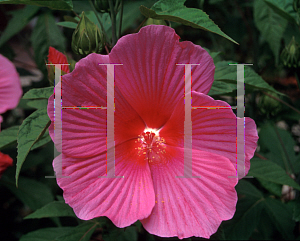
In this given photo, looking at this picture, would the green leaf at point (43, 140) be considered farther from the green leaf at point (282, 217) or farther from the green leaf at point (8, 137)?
the green leaf at point (282, 217)

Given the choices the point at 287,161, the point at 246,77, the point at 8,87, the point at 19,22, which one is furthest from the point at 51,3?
the point at 287,161

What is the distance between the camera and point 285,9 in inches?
37.4

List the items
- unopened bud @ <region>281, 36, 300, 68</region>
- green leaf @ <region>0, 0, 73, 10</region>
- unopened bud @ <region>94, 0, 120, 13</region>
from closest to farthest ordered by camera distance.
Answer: green leaf @ <region>0, 0, 73, 10</region>, unopened bud @ <region>94, 0, 120, 13</region>, unopened bud @ <region>281, 36, 300, 68</region>

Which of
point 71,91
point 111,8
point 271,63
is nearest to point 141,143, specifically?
point 71,91

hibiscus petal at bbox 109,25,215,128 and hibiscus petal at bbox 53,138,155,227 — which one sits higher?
hibiscus petal at bbox 109,25,215,128

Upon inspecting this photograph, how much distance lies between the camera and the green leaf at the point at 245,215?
963mm

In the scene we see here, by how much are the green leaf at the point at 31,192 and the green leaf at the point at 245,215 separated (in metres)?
0.66

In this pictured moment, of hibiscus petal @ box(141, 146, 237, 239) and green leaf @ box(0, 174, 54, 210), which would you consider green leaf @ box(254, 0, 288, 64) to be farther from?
green leaf @ box(0, 174, 54, 210)

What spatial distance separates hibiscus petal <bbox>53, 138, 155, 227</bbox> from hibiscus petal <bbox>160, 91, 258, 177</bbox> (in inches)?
4.8

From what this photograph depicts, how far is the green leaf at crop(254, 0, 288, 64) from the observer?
1.08 m

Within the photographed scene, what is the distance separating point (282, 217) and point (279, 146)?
A: 1.20 feet

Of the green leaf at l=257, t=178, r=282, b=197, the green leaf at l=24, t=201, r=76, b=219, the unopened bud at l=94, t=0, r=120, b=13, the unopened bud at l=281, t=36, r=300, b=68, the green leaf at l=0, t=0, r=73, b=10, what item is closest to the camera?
the green leaf at l=0, t=0, r=73, b=10

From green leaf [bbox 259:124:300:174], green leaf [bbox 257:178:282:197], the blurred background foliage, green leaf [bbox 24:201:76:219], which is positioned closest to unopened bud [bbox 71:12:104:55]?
the blurred background foliage

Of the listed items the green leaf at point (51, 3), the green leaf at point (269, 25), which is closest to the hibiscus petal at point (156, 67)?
the green leaf at point (51, 3)
